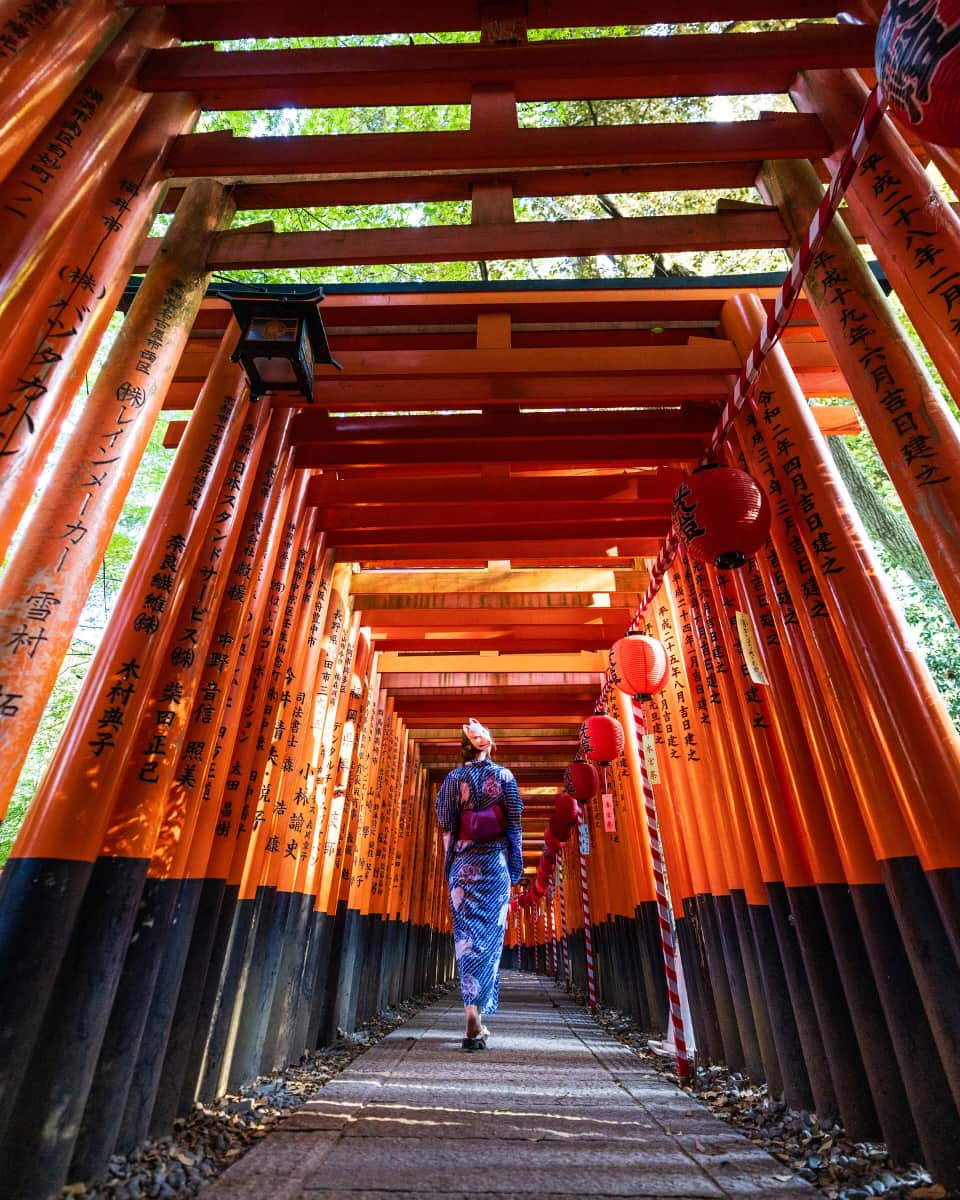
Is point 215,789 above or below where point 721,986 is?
above

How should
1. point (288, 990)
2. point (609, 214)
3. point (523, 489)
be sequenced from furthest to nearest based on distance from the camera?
1. point (609, 214)
2. point (523, 489)
3. point (288, 990)

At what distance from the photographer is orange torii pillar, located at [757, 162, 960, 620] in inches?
99.2

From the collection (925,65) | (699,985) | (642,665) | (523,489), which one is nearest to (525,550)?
(523,489)

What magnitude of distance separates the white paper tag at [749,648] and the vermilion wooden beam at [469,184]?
2714mm

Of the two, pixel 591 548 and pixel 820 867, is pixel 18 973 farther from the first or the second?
pixel 591 548

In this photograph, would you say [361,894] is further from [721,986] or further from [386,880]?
[721,986]

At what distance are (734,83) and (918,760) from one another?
3.61 metres

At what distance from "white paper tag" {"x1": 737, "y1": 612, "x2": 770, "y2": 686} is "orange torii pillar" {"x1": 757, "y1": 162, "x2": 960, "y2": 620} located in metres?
1.18

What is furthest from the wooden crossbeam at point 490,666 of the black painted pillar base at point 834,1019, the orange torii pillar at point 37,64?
the orange torii pillar at point 37,64

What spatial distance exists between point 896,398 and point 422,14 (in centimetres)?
306

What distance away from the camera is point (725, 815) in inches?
175

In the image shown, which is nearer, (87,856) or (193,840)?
(87,856)

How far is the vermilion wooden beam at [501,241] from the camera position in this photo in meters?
3.89

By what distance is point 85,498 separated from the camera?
257 centimetres
